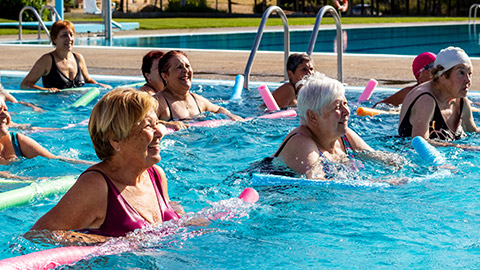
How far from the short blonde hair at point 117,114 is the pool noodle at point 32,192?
1395 millimetres

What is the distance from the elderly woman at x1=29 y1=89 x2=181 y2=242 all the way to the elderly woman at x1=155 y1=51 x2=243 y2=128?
3.93m

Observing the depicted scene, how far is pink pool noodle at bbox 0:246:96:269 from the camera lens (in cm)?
320

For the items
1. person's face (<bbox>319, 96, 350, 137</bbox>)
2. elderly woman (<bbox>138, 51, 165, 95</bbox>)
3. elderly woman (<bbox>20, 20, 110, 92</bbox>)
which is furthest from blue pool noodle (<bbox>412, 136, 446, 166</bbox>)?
elderly woman (<bbox>20, 20, 110, 92</bbox>)

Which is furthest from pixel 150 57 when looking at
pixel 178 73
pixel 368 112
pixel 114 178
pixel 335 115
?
pixel 114 178

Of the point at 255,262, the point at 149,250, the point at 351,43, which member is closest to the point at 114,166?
the point at 149,250

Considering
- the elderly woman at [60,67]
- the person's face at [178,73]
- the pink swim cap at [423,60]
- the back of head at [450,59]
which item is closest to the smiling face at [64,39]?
the elderly woman at [60,67]

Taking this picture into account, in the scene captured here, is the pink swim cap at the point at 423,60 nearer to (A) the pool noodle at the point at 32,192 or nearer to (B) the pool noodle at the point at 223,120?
(B) the pool noodle at the point at 223,120

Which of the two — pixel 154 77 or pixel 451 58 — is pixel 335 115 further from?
pixel 154 77

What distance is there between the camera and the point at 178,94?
7.97m

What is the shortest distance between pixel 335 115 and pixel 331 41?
2066 centimetres

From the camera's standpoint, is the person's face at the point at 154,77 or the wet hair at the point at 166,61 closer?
the wet hair at the point at 166,61

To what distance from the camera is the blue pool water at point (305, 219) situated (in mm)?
4020

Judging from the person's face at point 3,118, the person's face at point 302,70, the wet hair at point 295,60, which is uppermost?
the wet hair at point 295,60

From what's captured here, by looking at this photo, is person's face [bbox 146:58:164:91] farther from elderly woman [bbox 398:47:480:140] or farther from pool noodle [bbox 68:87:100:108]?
elderly woman [bbox 398:47:480:140]
